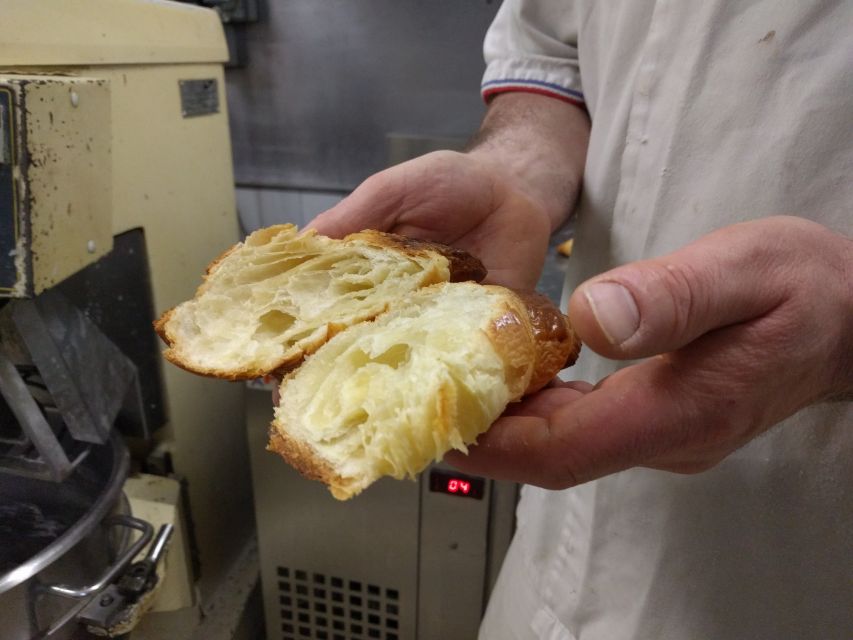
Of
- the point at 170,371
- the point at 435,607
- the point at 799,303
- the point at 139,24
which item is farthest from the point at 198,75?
the point at 435,607

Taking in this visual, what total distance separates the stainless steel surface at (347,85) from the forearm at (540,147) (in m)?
0.80

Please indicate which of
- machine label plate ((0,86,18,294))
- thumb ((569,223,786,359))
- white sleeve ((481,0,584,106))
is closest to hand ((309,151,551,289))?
white sleeve ((481,0,584,106))

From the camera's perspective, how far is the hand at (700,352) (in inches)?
17.3

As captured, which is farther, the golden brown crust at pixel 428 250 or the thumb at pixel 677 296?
the golden brown crust at pixel 428 250

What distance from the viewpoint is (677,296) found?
1.42 feet

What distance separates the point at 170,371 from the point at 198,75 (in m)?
0.56

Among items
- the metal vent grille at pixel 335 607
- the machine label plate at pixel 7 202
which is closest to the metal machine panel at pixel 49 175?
the machine label plate at pixel 7 202

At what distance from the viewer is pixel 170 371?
1176mm

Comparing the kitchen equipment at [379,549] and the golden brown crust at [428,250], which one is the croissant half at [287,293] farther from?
the kitchen equipment at [379,549]

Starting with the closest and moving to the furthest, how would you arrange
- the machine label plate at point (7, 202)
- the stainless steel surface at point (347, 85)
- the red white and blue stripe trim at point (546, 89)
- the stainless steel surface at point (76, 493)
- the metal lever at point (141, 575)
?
the machine label plate at point (7, 202)
the stainless steel surface at point (76, 493)
the metal lever at point (141, 575)
the red white and blue stripe trim at point (546, 89)
the stainless steel surface at point (347, 85)

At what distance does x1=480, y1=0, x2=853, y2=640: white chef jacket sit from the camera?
25.3 inches

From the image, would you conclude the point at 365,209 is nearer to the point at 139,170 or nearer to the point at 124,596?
the point at 139,170

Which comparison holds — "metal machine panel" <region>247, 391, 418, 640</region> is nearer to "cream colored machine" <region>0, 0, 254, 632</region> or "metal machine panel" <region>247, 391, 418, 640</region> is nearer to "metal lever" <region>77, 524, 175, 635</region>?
"cream colored machine" <region>0, 0, 254, 632</region>

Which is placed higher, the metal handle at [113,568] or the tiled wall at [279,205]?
the tiled wall at [279,205]
